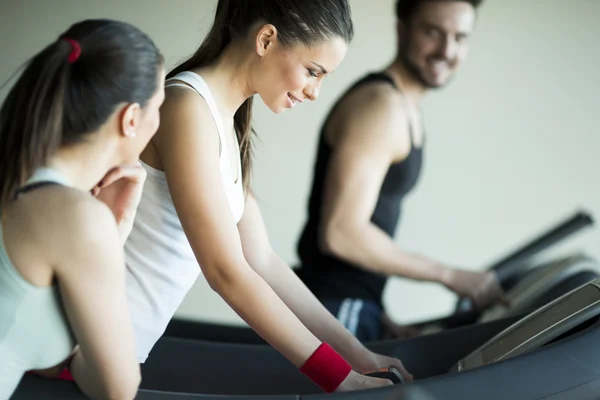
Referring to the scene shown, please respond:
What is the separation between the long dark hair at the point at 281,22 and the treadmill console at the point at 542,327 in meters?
0.54

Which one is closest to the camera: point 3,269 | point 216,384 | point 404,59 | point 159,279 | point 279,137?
point 3,269

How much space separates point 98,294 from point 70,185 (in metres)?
0.13

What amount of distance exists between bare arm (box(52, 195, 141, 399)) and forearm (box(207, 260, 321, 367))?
0.56 feet

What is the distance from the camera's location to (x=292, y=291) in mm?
1367

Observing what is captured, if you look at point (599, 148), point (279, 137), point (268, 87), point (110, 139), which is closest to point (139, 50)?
point (110, 139)

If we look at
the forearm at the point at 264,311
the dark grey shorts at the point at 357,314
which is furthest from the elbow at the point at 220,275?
the dark grey shorts at the point at 357,314

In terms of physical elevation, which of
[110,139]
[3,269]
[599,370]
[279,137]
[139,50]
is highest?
[139,50]

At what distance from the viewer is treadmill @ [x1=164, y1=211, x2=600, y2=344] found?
1.70 meters

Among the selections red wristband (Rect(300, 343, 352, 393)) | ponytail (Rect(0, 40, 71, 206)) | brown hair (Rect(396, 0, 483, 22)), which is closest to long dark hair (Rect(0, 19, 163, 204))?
ponytail (Rect(0, 40, 71, 206))

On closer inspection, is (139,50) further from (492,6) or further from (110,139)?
(492,6)

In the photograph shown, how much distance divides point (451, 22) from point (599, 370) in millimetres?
1054

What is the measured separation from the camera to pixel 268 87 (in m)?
1.13

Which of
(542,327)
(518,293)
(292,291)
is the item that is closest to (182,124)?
(292,291)

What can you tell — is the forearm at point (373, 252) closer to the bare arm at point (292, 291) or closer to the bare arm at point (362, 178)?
the bare arm at point (362, 178)
